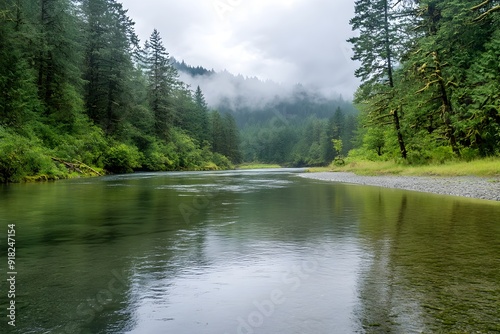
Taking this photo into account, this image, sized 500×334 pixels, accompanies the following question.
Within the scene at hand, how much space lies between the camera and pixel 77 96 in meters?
41.9

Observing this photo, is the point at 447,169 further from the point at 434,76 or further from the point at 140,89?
the point at 140,89

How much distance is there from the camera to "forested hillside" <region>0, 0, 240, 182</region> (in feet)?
101

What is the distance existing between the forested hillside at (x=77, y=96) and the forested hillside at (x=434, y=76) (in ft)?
90.2

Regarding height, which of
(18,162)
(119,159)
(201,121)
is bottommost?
(18,162)

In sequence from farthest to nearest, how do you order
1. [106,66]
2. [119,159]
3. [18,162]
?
[106,66] < [119,159] < [18,162]

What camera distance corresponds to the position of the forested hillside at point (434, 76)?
76.4ft

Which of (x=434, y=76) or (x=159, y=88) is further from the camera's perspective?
(x=159, y=88)

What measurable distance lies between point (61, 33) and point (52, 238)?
38544 millimetres

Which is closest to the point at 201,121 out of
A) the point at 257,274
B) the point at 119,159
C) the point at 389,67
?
the point at 119,159

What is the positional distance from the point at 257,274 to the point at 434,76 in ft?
88.5

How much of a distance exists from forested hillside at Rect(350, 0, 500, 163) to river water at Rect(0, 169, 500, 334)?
16854 millimetres

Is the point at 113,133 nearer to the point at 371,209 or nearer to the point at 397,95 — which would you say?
the point at 397,95

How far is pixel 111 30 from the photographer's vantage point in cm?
5122

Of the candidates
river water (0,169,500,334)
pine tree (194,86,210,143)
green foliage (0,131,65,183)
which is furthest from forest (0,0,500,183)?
pine tree (194,86,210,143)
